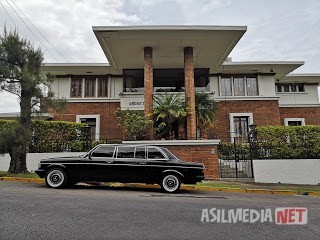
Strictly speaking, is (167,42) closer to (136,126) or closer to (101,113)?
(136,126)

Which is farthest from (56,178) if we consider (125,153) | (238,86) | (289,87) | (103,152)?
(289,87)

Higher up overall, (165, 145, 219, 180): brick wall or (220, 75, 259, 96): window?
(220, 75, 259, 96): window

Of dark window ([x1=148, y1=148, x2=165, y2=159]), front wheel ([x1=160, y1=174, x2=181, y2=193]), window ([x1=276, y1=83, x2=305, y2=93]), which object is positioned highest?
window ([x1=276, y1=83, x2=305, y2=93])

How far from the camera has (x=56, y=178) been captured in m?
9.86

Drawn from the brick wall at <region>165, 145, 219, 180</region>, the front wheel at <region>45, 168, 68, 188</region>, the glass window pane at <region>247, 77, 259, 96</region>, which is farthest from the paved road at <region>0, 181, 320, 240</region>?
A: the glass window pane at <region>247, 77, 259, 96</region>

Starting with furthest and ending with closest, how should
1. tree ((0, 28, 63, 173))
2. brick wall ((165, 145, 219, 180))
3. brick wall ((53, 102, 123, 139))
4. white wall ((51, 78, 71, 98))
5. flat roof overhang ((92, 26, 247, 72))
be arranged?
white wall ((51, 78, 71, 98)) → brick wall ((53, 102, 123, 139)) → flat roof overhang ((92, 26, 247, 72)) → brick wall ((165, 145, 219, 180)) → tree ((0, 28, 63, 173))

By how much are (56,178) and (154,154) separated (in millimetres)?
3348

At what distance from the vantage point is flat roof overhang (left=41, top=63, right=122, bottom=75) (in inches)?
841

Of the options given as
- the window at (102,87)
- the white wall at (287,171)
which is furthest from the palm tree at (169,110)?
the window at (102,87)

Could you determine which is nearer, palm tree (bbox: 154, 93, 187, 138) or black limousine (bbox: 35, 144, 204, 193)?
black limousine (bbox: 35, 144, 204, 193)

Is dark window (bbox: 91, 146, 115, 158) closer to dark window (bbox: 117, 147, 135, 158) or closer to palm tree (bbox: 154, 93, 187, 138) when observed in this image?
dark window (bbox: 117, 147, 135, 158)

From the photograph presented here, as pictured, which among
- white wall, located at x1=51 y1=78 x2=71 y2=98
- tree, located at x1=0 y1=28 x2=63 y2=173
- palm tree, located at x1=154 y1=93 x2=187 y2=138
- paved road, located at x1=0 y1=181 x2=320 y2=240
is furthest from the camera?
white wall, located at x1=51 y1=78 x2=71 y2=98

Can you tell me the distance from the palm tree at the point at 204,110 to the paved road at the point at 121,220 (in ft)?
33.8

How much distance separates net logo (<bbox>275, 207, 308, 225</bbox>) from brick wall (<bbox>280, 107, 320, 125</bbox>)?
58.1ft
